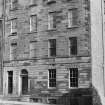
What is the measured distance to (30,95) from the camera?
3362 cm

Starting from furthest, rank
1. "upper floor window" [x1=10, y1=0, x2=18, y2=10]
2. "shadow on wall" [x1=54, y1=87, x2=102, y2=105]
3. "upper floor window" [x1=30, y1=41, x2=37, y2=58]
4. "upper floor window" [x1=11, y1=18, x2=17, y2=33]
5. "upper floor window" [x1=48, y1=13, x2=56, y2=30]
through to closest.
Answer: "upper floor window" [x1=10, y1=0, x2=18, y2=10], "upper floor window" [x1=11, y1=18, x2=17, y2=33], "upper floor window" [x1=30, y1=41, x2=37, y2=58], "upper floor window" [x1=48, y1=13, x2=56, y2=30], "shadow on wall" [x1=54, y1=87, x2=102, y2=105]

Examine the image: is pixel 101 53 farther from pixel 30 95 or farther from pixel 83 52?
pixel 30 95

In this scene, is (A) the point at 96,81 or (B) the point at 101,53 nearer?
(A) the point at 96,81

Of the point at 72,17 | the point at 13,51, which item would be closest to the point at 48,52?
the point at 72,17

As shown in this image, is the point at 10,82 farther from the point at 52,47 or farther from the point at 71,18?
the point at 71,18

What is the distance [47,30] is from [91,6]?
543cm

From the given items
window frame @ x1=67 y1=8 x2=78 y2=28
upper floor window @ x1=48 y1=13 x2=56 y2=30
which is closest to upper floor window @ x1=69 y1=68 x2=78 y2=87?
window frame @ x1=67 y1=8 x2=78 y2=28

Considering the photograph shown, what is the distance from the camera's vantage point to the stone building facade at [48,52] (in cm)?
3058

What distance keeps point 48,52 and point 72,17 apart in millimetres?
4482

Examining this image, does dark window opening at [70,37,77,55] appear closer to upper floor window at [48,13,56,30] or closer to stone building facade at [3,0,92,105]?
stone building facade at [3,0,92,105]

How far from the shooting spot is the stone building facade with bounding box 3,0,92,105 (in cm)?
3058

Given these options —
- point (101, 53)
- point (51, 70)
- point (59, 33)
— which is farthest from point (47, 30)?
point (101, 53)

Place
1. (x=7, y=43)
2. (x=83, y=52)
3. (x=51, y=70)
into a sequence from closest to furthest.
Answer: (x=83, y=52) < (x=51, y=70) < (x=7, y=43)

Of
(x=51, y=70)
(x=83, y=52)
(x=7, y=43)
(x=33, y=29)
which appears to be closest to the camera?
(x=83, y=52)
